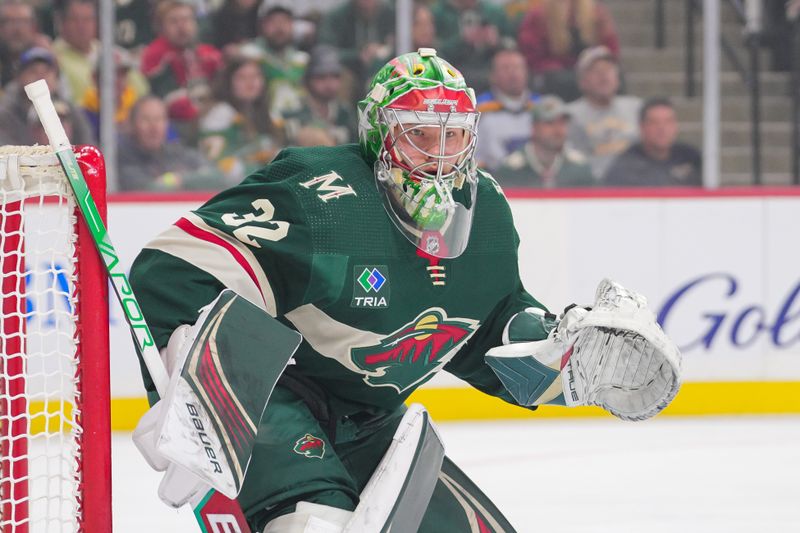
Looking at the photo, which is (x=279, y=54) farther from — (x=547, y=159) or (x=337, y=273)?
(x=337, y=273)

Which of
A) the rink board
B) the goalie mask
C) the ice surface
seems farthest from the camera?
the rink board

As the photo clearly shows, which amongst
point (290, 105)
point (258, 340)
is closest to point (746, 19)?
point (290, 105)

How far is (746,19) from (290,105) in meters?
1.88

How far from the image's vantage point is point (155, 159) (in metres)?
4.92

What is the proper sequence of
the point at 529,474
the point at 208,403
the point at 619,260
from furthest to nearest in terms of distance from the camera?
the point at 619,260
the point at 529,474
the point at 208,403

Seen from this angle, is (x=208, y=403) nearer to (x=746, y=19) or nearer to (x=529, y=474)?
(x=529, y=474)

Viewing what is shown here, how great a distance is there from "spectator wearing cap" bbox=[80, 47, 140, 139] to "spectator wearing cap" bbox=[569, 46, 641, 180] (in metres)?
1.71

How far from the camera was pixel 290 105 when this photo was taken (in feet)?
16.7

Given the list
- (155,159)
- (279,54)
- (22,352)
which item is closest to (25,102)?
(155,159)

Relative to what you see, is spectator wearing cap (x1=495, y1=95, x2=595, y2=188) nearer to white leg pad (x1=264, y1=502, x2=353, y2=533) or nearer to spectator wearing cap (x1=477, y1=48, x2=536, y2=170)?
spectator wearing cap (x1=477, y1=48, x2=536, y2=170)

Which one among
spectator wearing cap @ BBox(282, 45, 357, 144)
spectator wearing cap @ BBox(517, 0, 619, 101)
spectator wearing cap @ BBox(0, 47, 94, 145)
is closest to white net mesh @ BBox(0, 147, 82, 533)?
spectator wearing cap @ BBox(0, 47, 94, 145)

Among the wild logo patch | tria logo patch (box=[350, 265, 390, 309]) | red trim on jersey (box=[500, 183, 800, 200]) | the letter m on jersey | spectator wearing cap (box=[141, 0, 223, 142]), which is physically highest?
spectator wearing cap (box=[141, 0, 223, 142])

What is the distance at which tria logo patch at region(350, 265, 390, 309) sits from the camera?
7.03ft

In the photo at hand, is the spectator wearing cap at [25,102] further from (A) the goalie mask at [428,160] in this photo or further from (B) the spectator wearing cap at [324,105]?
(A) the goalie mask at [428,160]
